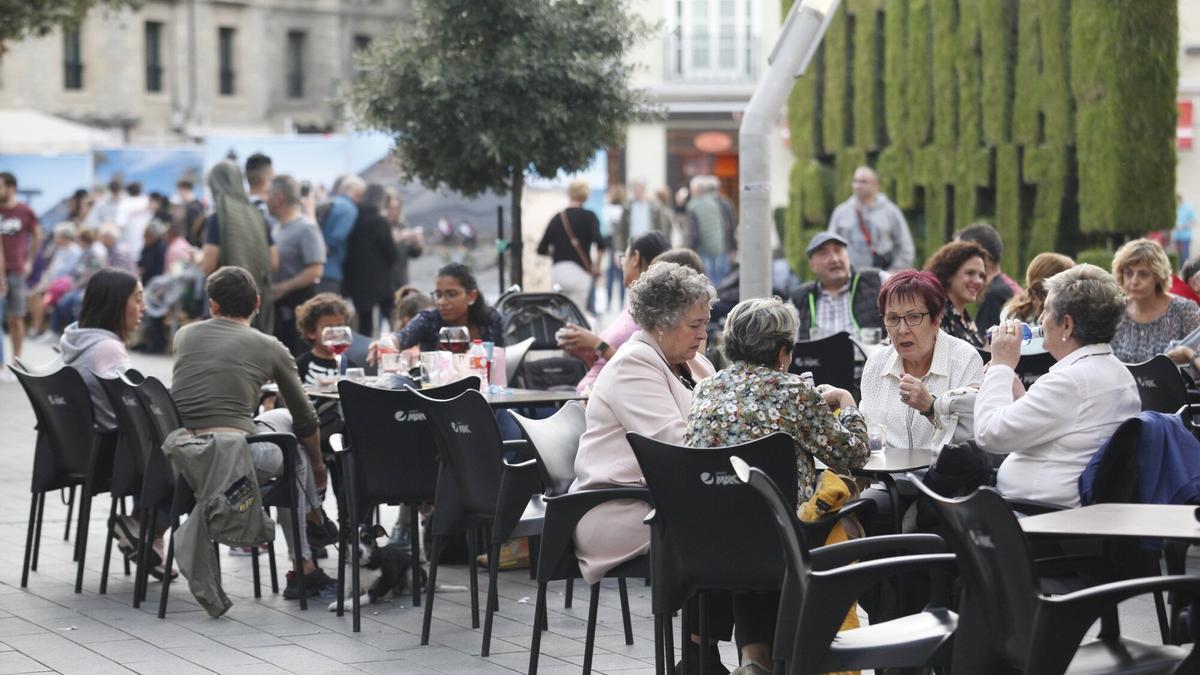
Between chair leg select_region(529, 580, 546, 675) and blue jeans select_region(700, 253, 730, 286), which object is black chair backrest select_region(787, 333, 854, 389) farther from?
blue jeans select_region(700, 253, 730, 286)

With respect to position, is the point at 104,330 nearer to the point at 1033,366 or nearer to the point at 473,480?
the point at 473,480

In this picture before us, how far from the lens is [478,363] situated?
27.9ft

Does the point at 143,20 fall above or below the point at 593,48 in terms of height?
above

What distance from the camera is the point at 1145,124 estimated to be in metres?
14.2

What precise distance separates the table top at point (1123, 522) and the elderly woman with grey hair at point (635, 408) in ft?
4.75

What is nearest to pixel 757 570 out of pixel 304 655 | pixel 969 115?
pixel 304 655

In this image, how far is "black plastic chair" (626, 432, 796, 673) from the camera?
17.3 ft

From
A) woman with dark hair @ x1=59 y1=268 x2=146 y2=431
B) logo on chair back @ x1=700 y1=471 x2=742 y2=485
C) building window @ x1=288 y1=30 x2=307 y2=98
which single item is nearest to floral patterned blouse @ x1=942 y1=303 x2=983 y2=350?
logo on chair back @ x1=700 y1=471 x2=742 y2=485

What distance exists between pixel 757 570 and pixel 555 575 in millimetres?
1013

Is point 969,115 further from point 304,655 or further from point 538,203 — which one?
point 304,655

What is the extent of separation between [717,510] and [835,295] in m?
5.47

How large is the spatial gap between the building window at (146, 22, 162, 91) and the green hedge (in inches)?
1613

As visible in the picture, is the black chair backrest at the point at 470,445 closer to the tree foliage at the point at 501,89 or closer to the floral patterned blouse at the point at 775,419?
the floral patterned blouse at the point at 775,419

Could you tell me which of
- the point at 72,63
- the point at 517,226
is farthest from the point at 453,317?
the point at 72,63
